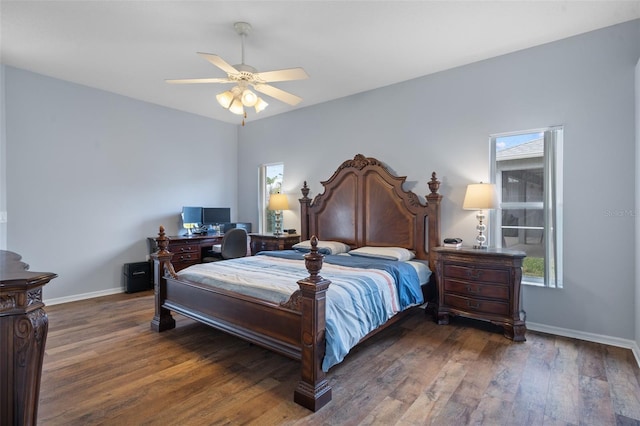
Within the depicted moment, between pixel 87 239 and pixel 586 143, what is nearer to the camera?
pixel 586 143

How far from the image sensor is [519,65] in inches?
133

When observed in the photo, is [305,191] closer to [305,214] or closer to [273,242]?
[305,214]

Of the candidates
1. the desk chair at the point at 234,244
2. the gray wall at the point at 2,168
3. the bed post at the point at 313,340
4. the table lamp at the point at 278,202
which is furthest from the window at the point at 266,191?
the bed post at the point at 313,340

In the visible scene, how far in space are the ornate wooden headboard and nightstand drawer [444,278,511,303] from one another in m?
0.55

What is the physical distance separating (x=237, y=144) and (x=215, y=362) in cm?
468

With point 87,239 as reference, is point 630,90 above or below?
above

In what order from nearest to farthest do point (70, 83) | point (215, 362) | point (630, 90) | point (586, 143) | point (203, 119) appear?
point (215, 362) → point (630, 90) → point (586, 143) → point (70, 83) → point (203, 119)

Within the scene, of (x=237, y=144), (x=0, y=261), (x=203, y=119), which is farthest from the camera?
(x=237, y=144)

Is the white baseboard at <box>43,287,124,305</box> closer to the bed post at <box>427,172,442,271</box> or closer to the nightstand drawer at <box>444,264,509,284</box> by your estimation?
the bed post at <box>427,172,442,271</box>

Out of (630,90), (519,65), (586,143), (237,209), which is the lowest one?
(237,209)

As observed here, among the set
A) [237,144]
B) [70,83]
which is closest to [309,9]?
[70,83]

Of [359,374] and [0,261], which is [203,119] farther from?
[359,374]

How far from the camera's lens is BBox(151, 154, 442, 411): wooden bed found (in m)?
2.06

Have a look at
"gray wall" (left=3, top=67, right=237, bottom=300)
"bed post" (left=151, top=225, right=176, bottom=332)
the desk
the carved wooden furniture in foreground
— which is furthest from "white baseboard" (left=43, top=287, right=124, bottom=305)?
the carved wooden furniture in foreground
